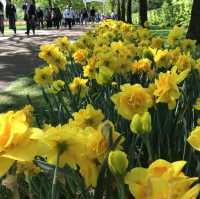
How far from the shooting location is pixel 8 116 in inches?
50.7

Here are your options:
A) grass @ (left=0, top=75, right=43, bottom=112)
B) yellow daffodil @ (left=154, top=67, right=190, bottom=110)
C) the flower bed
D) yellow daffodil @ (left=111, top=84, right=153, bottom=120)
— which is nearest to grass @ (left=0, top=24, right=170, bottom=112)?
grass @ (left=0, top=75, right=43, bottom=112)

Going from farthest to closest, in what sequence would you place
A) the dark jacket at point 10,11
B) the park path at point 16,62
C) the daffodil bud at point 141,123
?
the dark jacket at point 10,11 < the park path at point 16,62 < the daffodil bud at point 141,123

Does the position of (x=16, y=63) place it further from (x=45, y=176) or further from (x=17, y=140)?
(x=17, y=140)

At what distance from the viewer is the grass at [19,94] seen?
7.67m

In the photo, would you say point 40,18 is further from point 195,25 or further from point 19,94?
point 19,94

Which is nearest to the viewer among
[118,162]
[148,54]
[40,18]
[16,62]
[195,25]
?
[118,162]

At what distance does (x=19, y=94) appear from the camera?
8773 mm

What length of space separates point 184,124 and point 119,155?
1.42 metres

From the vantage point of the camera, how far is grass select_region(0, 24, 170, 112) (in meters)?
7.67

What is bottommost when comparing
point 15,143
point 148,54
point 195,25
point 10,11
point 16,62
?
point 16,62

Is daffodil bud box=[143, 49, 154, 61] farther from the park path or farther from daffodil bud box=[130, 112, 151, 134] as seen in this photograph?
the park path

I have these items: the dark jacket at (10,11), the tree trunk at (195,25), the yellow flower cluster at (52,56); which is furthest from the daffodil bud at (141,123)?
the dark jacket at (10,11)

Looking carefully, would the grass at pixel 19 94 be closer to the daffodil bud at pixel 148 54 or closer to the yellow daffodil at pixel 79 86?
the daffodil bud at pixel 148 54

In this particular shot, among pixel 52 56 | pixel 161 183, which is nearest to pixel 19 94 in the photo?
pixel 52 56
